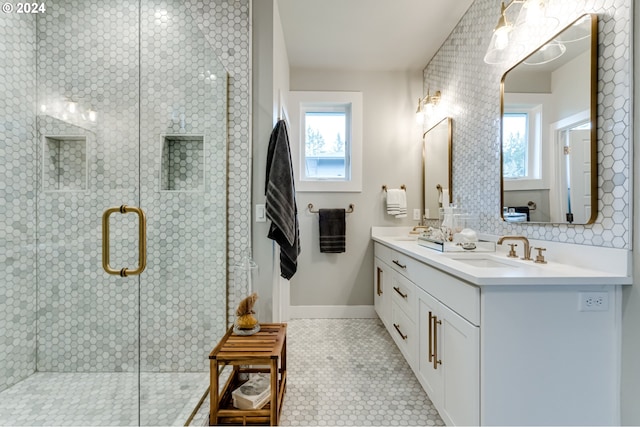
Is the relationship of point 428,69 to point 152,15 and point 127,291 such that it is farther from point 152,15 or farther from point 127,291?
point 127,291

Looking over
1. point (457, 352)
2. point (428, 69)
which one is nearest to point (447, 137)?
point (428, 69)

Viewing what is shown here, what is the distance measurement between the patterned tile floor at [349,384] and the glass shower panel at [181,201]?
353mm

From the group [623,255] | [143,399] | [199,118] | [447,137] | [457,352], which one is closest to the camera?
[623,255]

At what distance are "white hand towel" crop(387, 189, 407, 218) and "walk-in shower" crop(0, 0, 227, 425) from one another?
6.52 feet

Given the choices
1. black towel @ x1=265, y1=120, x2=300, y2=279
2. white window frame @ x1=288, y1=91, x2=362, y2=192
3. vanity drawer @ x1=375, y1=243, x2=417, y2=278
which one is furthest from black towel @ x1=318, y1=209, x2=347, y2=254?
black towel @ x1=265, y1=120, x2=300, y2=279

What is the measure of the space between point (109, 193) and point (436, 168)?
2.61m

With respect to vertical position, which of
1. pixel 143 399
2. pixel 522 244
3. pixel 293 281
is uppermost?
pixel 522 244

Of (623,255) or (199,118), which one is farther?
(199,118)

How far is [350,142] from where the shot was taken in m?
3.05

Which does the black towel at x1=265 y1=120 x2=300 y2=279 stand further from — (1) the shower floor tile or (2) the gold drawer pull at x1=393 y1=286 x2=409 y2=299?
(1) the shower floor tile

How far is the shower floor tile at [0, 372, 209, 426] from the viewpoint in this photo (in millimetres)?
1377

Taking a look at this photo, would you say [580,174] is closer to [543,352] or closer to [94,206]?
[543,352]

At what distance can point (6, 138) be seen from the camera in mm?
1449

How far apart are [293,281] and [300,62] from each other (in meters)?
2.33
